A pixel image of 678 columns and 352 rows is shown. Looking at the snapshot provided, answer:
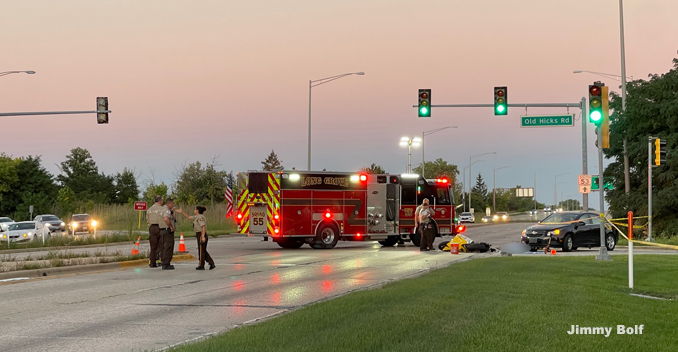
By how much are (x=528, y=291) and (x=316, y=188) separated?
63.2ft

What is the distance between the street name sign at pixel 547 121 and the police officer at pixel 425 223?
6.92 metres

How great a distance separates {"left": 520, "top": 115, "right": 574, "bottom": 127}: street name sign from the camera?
107 feet

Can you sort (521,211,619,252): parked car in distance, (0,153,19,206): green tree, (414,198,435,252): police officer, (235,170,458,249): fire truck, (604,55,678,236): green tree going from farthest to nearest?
(0,153,19,206): green tree, (604,55,678,236): green tree, (235,170,458,249): fire truck, (521,211,619,252): parked car in distance, (414,198,435,252): police officer

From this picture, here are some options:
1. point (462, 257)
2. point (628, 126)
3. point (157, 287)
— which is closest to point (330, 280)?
point (157, 287)

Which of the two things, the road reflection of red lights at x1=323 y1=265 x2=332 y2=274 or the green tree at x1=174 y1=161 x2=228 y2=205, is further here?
the green tree at x1=174 y1=161 x2=228 y2=205

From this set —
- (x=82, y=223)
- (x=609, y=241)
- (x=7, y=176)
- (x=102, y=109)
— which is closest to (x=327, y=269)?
(x=609, y=241)

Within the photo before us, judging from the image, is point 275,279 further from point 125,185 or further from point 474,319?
point 125,185

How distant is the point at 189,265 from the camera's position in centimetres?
2239

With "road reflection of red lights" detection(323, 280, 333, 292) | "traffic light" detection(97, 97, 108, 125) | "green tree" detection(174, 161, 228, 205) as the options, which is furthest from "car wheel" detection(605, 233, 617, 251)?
"green tree" detection(174, 161, 228, 205)

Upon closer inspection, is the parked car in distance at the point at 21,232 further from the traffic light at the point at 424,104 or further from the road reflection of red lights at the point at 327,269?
the road reflection of red lights at the point at 327,269

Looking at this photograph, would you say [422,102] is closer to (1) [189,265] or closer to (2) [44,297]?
(1) [189,265]

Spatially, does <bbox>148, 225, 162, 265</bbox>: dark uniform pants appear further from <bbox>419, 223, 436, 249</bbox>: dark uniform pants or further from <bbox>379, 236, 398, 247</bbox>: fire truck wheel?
<bbox>379, 236, 398, 247</bbox>: fire truck wheel

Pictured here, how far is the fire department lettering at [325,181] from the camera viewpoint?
31.6m

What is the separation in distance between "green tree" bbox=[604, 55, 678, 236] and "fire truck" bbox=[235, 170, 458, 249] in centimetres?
1344
